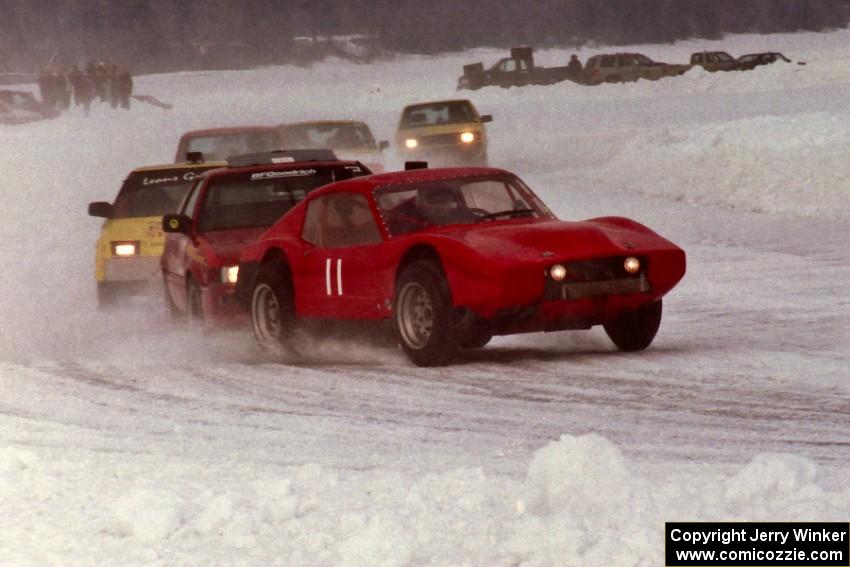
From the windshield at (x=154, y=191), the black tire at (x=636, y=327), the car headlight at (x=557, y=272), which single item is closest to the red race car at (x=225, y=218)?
the windshield at (x=154, y=191)

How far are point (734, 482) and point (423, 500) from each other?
1151 mm

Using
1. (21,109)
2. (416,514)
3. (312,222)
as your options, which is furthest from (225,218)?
(21,109)

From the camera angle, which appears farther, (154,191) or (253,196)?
(154,191)

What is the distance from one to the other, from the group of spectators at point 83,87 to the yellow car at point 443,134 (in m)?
22.3

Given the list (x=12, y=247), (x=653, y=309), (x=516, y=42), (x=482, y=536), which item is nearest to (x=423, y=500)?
(x=482, y=536)

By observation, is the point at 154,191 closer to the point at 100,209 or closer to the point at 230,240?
the point at 100,209

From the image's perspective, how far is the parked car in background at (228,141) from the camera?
2225 cm

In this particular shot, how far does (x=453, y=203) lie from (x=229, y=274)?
99.8 inches

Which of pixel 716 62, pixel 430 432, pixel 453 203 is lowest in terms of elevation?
pixel 430 432

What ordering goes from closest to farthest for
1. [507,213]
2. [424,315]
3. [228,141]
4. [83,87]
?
1. [424,315]
2. [507,213]
3. [228,141]
4. [83,87]

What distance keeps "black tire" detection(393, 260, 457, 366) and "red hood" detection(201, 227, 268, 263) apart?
8.80 feet

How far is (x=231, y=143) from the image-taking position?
22516mm

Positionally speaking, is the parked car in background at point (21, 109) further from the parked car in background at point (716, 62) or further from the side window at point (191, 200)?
the side window at point (191, 200)

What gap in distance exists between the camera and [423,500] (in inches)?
241
